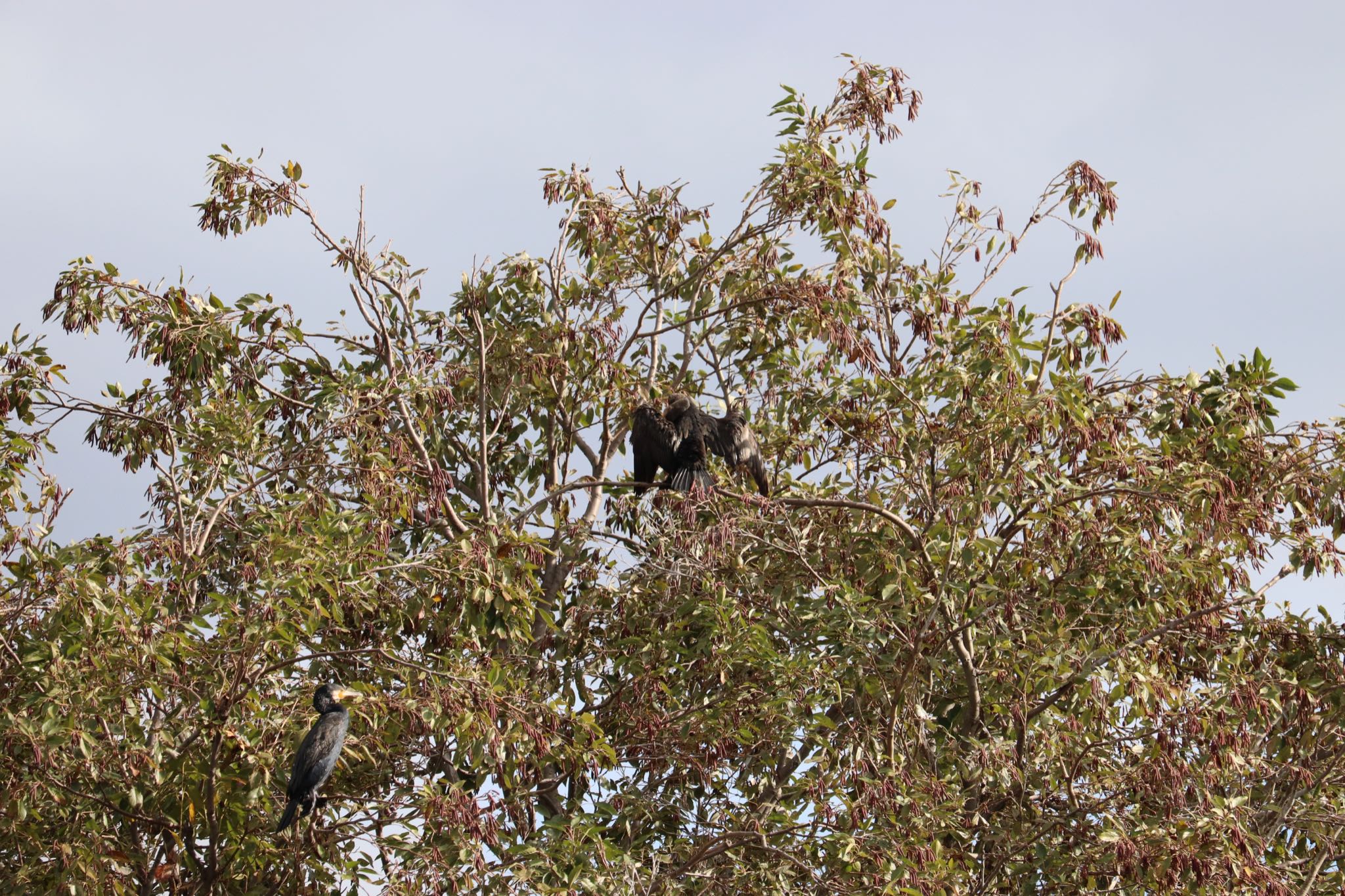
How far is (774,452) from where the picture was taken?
28.5ft

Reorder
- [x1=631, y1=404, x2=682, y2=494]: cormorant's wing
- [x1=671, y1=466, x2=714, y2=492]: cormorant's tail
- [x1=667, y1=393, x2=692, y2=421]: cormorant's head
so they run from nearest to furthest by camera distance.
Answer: [x1=671, y1=466, x2=714, y2=492]: cormorant's tail, [x1=631, y1=404, x2=682, y2=494]: cormorant's wing, [x1=667, y1=393, x2=692, y2=421]: cormorant's head

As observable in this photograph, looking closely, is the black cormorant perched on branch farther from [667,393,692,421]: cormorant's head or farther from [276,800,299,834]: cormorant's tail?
[667,393,692,421]: cormorant's head

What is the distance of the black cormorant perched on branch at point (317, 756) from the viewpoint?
17.7 feet

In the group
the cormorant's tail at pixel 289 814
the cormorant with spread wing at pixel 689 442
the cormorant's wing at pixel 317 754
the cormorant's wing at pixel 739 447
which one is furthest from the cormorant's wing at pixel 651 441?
the cormorant's tail at pixel 289 814

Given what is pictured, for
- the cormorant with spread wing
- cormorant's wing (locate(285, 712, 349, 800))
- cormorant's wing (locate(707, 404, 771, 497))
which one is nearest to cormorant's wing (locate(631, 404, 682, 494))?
the cormorant with spread wing

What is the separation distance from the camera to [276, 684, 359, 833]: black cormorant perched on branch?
5398 millimetres

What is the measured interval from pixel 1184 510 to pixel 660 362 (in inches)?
157

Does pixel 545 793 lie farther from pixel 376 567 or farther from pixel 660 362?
pixel 660 362

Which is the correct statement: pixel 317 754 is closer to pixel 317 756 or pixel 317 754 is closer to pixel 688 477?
pixel 317 756

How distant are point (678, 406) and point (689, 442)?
412 mm

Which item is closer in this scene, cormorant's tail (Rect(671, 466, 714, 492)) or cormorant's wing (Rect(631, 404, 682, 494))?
cormorant's tail (Rect(671, 466, 714, 492))

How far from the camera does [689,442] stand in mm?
7969

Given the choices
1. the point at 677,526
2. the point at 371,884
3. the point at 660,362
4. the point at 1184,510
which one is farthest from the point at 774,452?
the point at 371,884

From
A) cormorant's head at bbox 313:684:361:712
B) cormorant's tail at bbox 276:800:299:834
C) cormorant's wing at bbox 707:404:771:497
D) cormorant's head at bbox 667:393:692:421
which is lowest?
cormorant's tail at bbox 276:800:299:834
